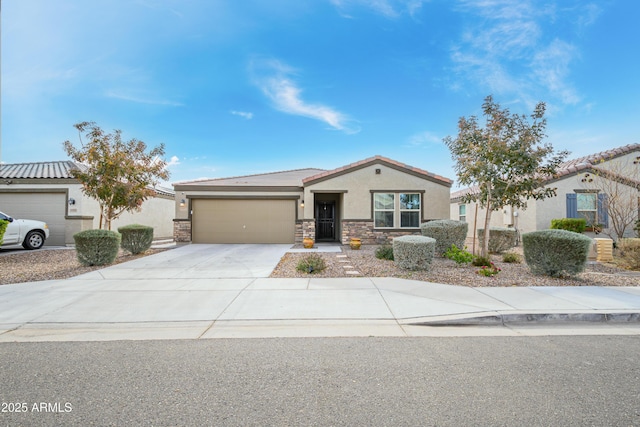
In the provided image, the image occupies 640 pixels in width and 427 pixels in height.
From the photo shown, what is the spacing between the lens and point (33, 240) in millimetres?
12438

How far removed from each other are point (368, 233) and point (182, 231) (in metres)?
9.24

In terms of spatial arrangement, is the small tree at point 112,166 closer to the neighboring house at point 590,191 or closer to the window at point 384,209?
the window at point 384,209

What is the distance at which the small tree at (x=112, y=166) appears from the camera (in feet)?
32.9

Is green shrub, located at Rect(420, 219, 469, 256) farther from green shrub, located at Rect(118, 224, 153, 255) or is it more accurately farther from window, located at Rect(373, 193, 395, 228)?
green shrub, located at Rect(118, 224, 153, 255)

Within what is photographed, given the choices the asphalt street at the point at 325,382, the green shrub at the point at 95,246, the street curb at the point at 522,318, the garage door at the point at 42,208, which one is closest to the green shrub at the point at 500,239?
the street curb at the point at 522,318

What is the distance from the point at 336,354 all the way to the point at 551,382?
6.76 feet

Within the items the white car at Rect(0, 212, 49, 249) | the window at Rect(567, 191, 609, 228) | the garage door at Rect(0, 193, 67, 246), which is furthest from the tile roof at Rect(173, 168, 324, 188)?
the window at Rect(567, 191, 609, 228)

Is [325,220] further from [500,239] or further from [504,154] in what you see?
[504,154]

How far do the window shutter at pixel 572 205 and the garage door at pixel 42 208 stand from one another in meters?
22.7

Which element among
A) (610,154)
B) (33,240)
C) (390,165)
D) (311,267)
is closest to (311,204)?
(390,165)

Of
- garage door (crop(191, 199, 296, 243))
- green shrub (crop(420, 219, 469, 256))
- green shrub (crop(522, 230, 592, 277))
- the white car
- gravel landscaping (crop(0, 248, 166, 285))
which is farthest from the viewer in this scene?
garage door (crop(191, 199, 296, 243))

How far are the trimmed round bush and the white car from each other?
A: 14580 mm

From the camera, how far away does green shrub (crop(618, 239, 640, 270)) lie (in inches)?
339

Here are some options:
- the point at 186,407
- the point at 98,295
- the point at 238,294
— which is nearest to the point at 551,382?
the point at 186,407
